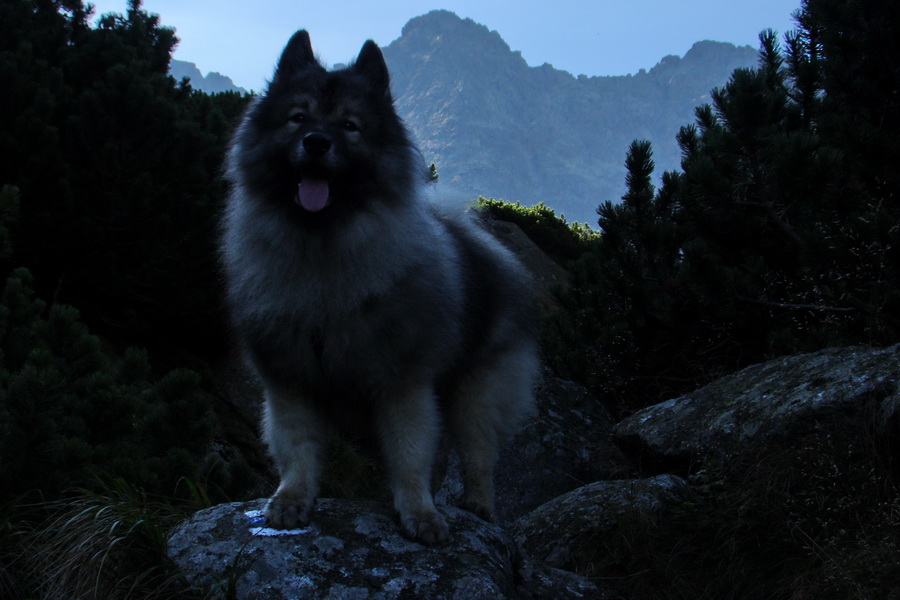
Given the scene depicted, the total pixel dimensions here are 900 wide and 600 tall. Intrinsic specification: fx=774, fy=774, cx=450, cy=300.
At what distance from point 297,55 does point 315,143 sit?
709 mm

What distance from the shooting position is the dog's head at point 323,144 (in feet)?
10.1

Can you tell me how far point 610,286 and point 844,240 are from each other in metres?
1.79

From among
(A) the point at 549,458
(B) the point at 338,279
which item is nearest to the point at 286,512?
(B) the point at 338,279

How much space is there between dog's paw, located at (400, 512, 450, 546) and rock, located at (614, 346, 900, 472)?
1515 mm

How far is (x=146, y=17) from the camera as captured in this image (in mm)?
7812

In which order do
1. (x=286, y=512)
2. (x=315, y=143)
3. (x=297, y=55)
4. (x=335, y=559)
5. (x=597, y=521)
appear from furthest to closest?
(x=597, y=521)
(x=297, y=55)
(x=315, y=143)
(x=286, y=512)
(x=335, y=559)

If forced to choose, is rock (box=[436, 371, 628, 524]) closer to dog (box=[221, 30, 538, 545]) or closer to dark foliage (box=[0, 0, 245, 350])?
dog (box=[221, 30, 538, 545])

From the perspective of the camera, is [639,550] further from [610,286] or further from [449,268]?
[610,286]

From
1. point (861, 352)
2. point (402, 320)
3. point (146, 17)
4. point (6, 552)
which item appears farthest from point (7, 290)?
point (146, 17)

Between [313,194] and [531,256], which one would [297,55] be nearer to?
[313,194]

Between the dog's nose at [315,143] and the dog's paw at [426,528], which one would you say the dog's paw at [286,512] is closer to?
the dog's paw at [426,528]

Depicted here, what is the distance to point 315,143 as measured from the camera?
9.75ft

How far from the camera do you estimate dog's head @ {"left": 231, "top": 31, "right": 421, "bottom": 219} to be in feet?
10.1

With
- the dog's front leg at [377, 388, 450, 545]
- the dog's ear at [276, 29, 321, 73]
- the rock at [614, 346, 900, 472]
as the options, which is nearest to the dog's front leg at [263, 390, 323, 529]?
the dog's front leg at [377, 388, 450, 545]
